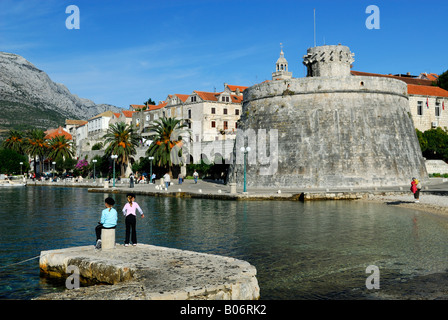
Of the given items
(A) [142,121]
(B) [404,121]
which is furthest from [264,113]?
(A) [142,121]

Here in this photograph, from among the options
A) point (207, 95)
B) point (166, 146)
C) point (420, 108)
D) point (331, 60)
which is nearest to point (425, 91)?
point (420, 108)

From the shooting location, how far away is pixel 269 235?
44.9 feet

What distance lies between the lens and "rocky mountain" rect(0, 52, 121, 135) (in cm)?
12600

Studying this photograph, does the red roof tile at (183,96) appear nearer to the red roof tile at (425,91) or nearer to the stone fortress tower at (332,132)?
the red roof tile at (425,91)

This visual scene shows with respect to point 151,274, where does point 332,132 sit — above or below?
above

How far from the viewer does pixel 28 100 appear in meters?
143

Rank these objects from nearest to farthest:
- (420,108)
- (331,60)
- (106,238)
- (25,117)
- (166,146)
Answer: (106,238)
(331,60)
(166,146)
(420,108)
(25,117)

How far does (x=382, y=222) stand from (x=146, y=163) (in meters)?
45.4

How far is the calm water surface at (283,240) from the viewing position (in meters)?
8.24

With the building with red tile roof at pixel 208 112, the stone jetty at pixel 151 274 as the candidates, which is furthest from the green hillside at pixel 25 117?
the stone jetty at pixel 151 274

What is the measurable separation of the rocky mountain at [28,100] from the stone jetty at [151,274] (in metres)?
119

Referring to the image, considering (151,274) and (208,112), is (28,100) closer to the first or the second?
(208,112)

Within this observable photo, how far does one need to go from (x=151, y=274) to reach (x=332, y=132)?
27.5 meters
